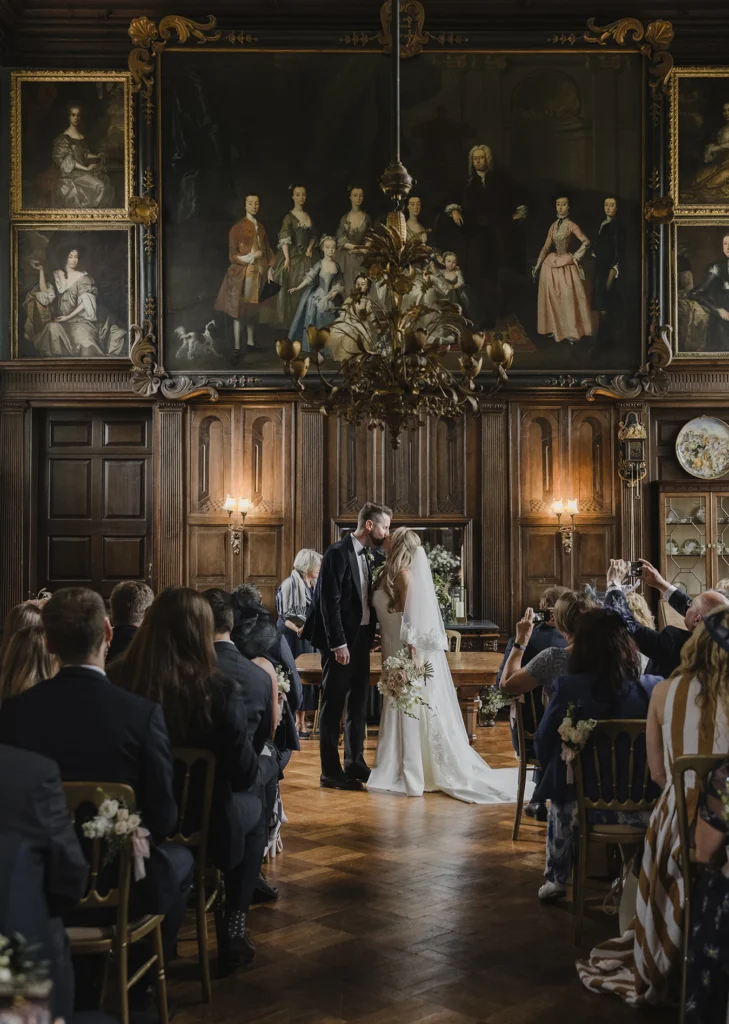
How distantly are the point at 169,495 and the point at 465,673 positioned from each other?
16.9 ft

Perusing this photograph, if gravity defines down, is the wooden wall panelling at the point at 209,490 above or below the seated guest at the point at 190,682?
above

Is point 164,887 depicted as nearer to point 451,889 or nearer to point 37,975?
point 37,975

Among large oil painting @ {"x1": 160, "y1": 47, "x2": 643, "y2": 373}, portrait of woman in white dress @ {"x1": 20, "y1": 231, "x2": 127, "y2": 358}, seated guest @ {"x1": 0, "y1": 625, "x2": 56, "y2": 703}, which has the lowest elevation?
seated guest @ {"x1": 0, "y1": 625, "x2": 56, "y2": 703}

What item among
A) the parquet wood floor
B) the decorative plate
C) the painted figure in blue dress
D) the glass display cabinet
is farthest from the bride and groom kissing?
the decorative plate

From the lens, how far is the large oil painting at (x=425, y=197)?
1162 centimetres

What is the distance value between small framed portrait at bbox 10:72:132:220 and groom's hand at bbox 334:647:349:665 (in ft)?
22.1

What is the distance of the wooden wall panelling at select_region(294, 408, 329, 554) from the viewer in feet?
38.4

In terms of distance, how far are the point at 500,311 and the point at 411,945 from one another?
856 cm

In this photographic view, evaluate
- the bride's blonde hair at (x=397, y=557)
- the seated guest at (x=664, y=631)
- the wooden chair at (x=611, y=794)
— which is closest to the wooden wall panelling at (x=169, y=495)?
the bride's blonde hair at (x=397, y=557)

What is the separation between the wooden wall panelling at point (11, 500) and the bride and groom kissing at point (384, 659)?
17.9 ft

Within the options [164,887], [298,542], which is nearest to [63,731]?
[164,887]

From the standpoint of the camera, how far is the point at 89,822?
2.93 metres

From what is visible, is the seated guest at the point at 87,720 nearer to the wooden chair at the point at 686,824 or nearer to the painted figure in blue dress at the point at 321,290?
the wooden chair at the point at 686,824

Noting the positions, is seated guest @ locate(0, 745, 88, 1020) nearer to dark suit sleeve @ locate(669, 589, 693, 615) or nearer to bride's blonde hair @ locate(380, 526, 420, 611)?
dark suit sleeve @ locate(669, 589, 693, 615)
